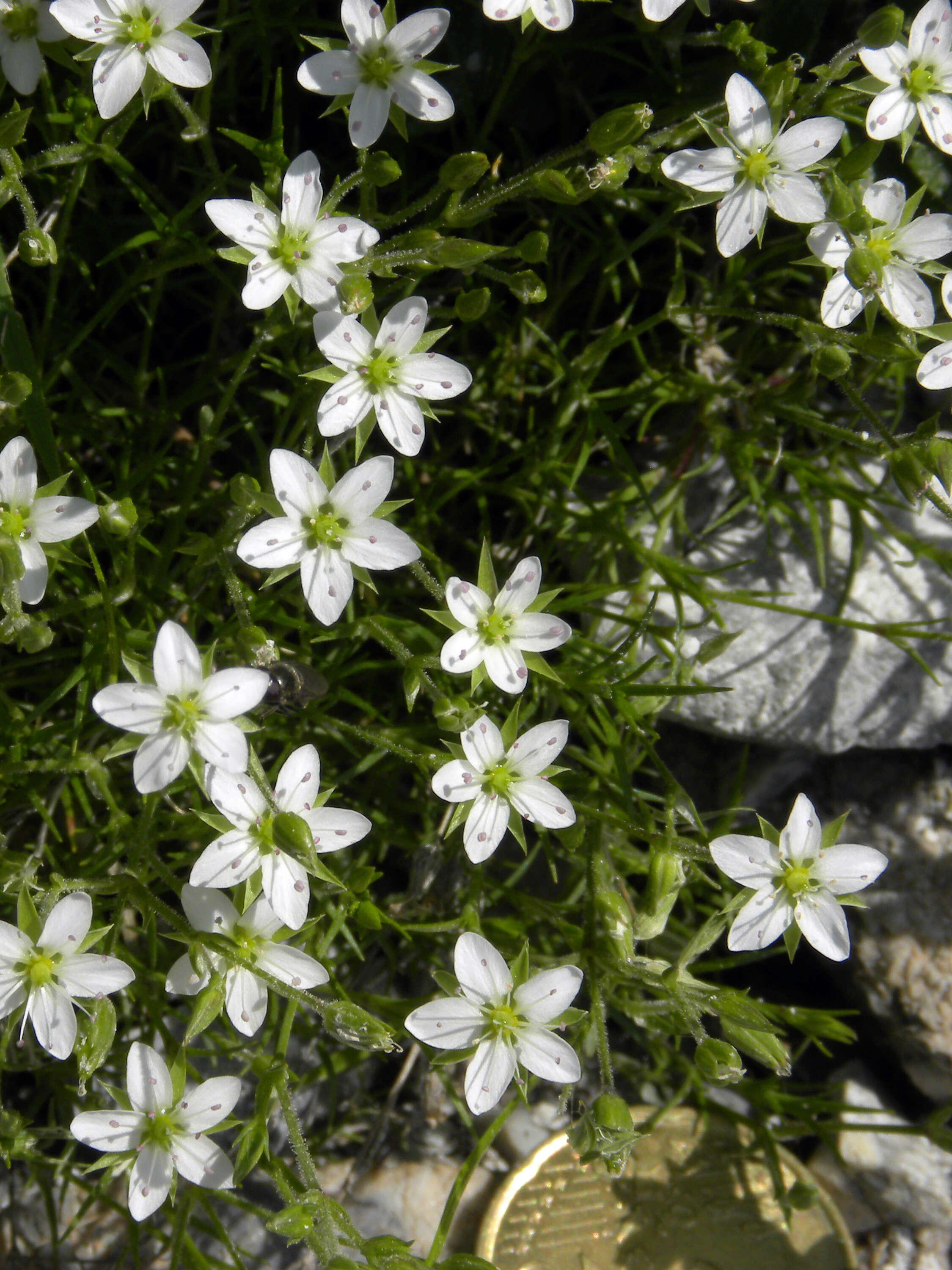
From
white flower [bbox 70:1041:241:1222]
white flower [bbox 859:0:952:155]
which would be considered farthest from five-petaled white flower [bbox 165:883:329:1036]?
white flower [bbox 859:0:952:155]

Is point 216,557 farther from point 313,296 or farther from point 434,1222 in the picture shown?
point 434,1222

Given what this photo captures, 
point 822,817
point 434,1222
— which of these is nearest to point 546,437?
point 822,817

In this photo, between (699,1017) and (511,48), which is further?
(511,48)

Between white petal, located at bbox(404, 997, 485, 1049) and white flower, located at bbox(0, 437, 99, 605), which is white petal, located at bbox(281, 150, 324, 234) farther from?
white petal, located at bbox(404, 997, 485, 1049)

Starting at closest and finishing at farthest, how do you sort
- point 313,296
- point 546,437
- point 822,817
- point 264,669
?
point 313,296 < point 264,669 < point 546,437 < point 822,817

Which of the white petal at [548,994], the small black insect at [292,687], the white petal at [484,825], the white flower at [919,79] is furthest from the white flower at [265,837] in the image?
the white flower at [919,79]

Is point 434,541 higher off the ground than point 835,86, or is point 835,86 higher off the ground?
point 835,86

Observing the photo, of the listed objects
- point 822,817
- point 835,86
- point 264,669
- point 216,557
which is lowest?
point 822,817

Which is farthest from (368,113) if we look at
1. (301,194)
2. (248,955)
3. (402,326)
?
(248,955)
